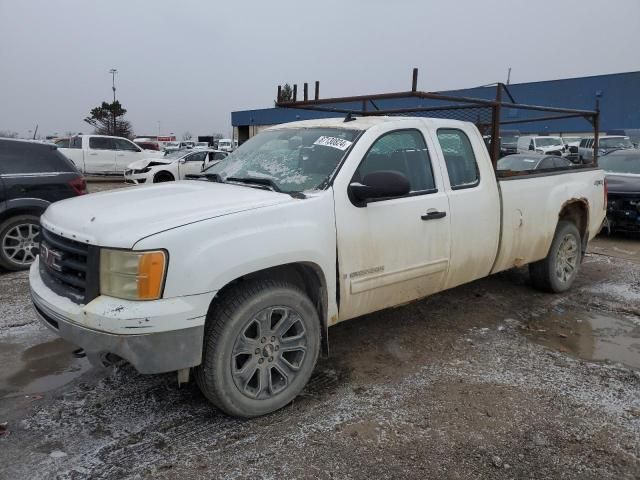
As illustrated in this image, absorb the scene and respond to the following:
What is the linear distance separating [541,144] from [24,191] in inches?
984

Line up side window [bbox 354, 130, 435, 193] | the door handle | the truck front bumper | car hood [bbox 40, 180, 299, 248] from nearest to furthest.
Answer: the truck front bumper < car hood [bbox 40, 180, 299, 248] < side window [bbox 354, 130, 435, 193] < the door handle

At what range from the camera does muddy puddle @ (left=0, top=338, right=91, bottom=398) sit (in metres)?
3.72

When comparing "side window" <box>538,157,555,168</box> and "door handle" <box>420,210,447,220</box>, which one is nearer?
"door handle" <box>420,210,447,220</box>

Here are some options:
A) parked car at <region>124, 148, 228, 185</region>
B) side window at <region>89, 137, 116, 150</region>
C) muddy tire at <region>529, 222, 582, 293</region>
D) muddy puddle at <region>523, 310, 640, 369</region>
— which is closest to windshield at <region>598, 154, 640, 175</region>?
muddy tire at <region>529, 222, 582, 293</region>

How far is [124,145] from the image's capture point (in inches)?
842

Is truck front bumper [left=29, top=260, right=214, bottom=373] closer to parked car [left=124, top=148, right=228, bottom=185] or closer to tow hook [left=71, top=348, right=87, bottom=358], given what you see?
tow hook [left=71, top=348, right=87, bottom=358]

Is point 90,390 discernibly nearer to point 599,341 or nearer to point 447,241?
point 447,241

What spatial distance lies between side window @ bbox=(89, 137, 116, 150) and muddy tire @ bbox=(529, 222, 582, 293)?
1887 centimetres

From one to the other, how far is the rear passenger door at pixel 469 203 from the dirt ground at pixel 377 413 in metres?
0.68

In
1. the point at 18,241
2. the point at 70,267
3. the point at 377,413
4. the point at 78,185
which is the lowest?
the point at 377,413

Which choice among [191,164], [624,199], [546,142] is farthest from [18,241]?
[546,142]

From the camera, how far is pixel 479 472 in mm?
2777

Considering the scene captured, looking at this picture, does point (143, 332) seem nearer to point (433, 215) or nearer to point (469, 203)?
point (433, 215)

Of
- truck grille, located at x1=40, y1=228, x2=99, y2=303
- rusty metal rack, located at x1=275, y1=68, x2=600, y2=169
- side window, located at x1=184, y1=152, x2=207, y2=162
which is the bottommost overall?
truck grille, located at x1=40, y1=228, x2=99, y2=303
